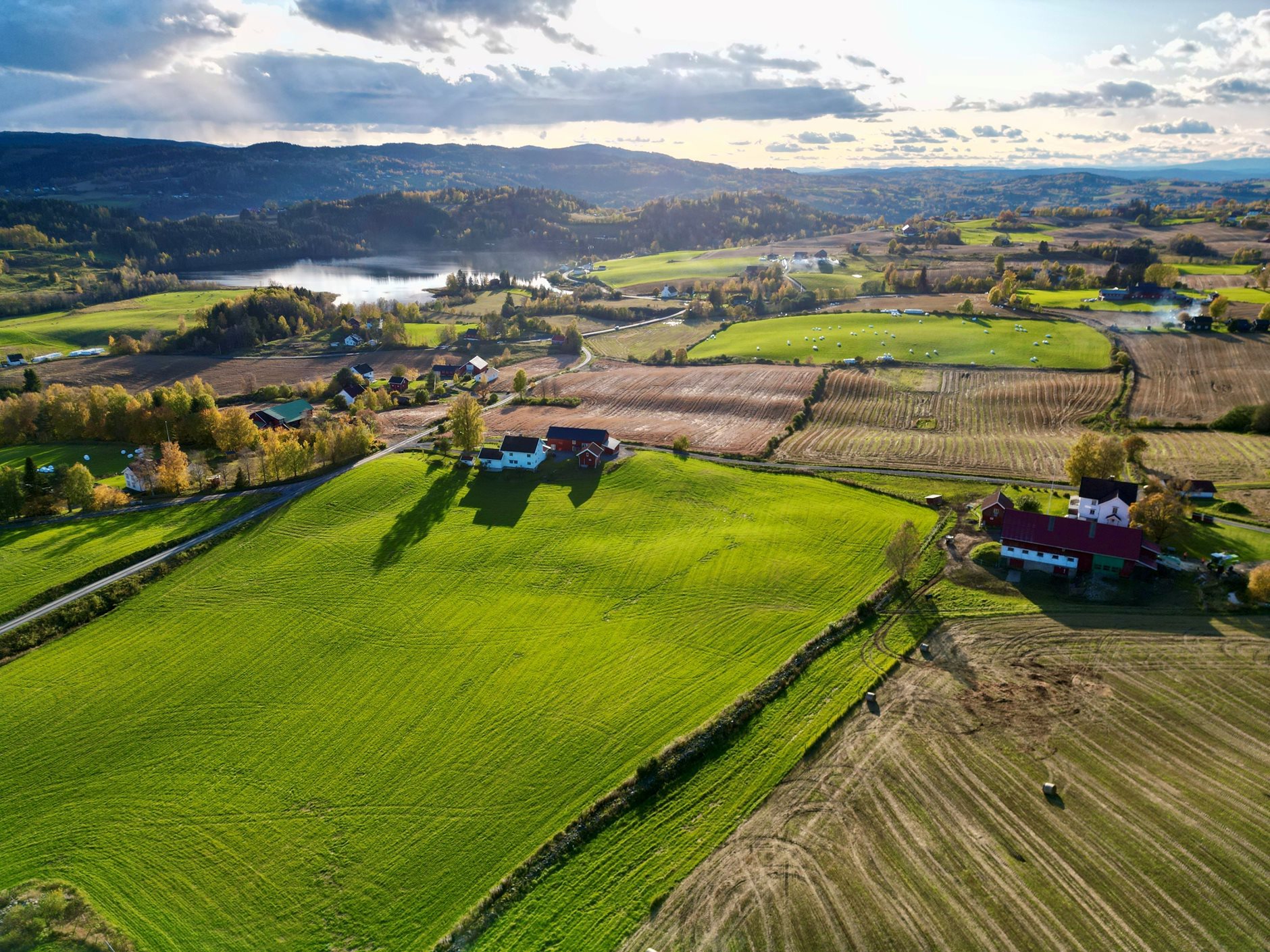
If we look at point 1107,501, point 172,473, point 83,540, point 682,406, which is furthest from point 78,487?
point 1107,501

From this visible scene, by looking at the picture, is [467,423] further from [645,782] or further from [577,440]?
[645,782]

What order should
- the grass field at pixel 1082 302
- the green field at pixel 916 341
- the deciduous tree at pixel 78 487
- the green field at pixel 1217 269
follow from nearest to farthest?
the deciduous tree at pixel 78 487 < the green field at pixel 916 341 < the grass field at pixel 1082 302 < the green field at pixel 1217 269

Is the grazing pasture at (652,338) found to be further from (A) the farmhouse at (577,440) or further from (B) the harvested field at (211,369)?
(A) the farmhouse at (577,440)

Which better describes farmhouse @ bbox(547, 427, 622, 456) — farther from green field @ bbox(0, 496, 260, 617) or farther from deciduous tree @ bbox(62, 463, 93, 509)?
deciduous tree @ bbox(62, 463, 93, 509)

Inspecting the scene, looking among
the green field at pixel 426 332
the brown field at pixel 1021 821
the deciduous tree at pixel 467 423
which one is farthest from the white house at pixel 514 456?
the green field at pixel 426 332

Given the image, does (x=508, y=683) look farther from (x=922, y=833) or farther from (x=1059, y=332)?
(x=1059, y=332)

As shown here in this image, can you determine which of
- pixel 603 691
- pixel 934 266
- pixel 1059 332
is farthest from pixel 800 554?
pixel 934 266

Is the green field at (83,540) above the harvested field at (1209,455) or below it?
above

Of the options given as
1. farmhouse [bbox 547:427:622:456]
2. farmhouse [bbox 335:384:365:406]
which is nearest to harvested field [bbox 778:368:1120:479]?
farmhouse [bbox 547:427:622:456]
